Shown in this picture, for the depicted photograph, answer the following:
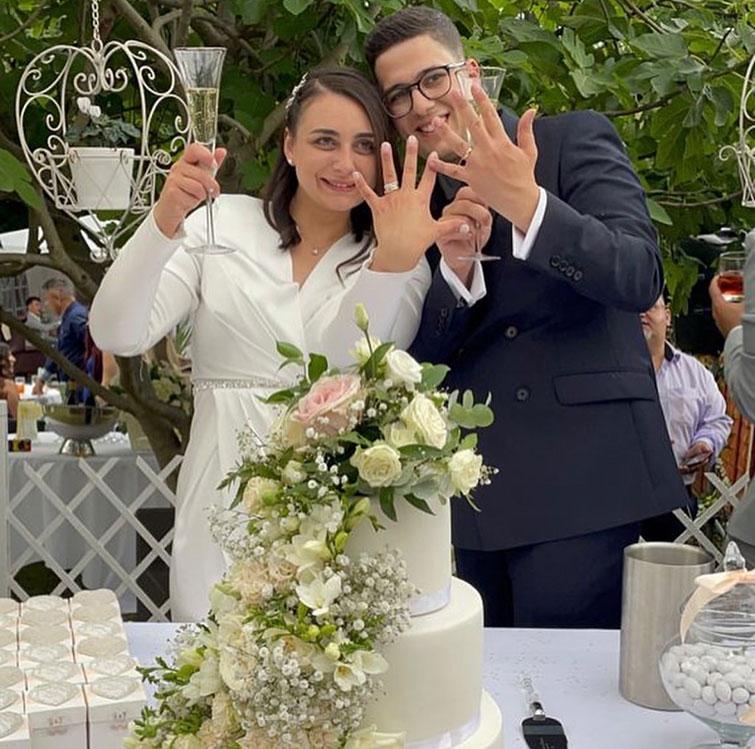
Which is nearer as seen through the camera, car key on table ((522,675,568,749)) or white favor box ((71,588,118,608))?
car key on table ((522,675,568,749))

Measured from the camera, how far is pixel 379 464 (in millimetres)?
1177

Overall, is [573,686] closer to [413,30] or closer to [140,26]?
[413,30]

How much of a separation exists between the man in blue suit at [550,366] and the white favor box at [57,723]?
0.85 m

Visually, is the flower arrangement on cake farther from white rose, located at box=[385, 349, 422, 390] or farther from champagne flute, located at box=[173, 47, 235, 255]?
champagne flute, located at box=[173, 47, 235, 255]

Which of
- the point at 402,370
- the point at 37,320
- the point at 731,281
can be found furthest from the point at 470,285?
the point at 37,320

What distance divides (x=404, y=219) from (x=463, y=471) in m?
0.74

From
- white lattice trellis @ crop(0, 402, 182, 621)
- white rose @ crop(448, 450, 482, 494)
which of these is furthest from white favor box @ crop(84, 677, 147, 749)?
white lattice trellis @ crop(0, 402, 182, 621)

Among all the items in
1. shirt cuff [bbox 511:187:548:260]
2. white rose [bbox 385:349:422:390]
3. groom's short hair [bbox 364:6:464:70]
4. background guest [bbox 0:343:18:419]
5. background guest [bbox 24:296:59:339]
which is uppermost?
groom's short hair [bbox 364:6:464:70]

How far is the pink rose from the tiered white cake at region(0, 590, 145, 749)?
17.6 inches

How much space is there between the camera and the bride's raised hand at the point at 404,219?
1.85m

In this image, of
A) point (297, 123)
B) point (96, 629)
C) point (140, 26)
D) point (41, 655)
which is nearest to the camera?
point (41, 655)

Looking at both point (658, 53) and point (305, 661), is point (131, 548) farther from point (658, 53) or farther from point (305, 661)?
point (305, 661)

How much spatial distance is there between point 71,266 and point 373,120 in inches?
71.6

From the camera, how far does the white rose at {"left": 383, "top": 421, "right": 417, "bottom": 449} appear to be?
121cm
